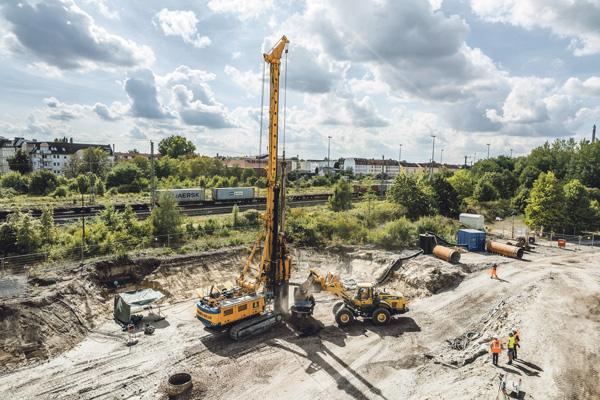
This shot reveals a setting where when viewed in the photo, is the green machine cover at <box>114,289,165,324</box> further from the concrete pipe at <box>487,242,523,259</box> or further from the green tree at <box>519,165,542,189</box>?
the green tree at <box>519,165,542,189</box>

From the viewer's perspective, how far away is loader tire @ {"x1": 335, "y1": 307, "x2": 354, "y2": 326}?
17.2m

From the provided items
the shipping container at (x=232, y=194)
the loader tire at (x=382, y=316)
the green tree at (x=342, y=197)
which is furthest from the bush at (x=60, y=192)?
the loader tire at (x=382, y=316)

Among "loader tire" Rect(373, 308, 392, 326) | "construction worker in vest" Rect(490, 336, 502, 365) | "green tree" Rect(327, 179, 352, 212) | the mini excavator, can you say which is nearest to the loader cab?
"loader tire" Rect(373, 308, 392, 326)

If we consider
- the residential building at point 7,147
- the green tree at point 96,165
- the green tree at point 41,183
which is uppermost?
the residential building at point 7,147

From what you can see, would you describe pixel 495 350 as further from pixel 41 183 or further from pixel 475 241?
pixel 41 183

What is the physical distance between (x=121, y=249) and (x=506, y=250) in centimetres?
2838

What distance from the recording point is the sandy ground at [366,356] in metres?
12.0

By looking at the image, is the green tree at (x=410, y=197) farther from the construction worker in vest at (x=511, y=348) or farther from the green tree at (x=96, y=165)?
the green tree at (x=96, y=165)

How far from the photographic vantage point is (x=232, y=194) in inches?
2167

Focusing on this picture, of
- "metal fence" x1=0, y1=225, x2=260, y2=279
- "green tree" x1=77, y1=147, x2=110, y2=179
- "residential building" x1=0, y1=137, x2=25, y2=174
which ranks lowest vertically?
"metal fence" x1=0, y1=225, x2=260, y2=279

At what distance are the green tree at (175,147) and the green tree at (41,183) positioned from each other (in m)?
63.5

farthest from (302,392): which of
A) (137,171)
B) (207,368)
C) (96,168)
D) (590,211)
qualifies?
(96,168)

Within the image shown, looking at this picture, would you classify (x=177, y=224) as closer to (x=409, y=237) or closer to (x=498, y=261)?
(x=409, y=237)

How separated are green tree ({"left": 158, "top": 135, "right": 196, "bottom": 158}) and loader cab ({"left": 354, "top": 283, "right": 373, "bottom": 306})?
376 feet
